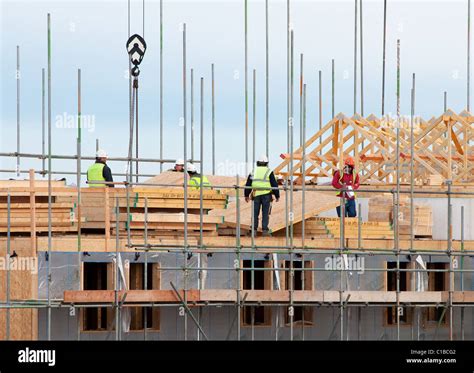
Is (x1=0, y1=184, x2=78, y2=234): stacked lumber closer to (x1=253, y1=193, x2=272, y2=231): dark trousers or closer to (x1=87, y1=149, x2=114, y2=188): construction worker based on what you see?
(x1=87, y1=149, x2=114, y2=188): construction worker

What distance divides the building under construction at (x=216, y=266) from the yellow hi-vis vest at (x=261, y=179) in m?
0.47

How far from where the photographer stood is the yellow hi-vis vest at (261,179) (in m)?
31.7

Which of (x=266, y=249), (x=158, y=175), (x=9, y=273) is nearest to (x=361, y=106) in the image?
(x=158, y=175)

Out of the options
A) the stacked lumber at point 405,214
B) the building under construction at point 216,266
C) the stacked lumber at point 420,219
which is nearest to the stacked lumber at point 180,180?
the building under construction at point 216,266

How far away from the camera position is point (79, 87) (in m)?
29.9

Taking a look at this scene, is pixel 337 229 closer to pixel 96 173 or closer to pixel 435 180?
pixel 96 173

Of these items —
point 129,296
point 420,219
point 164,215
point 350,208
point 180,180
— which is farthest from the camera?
point 350,208

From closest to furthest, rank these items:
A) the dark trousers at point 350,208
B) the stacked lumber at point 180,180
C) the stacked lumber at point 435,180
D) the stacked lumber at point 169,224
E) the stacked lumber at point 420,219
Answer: the stacked lumber at point 169,224 → the stacked lumber at point 180,180 → the stacked lumber at point 420,219 → the dark trousers at point 350,208 → the stacked lumber at point 435,180

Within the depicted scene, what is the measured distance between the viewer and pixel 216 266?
3077 centimetres

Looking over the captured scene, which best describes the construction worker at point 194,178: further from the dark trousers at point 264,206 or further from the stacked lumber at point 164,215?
the dark trousers at point 264,206

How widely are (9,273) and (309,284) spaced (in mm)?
6167

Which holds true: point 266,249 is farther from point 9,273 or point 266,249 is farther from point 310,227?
point 9,273

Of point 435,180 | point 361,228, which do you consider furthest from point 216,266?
point 435,180

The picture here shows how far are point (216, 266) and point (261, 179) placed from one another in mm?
2212
